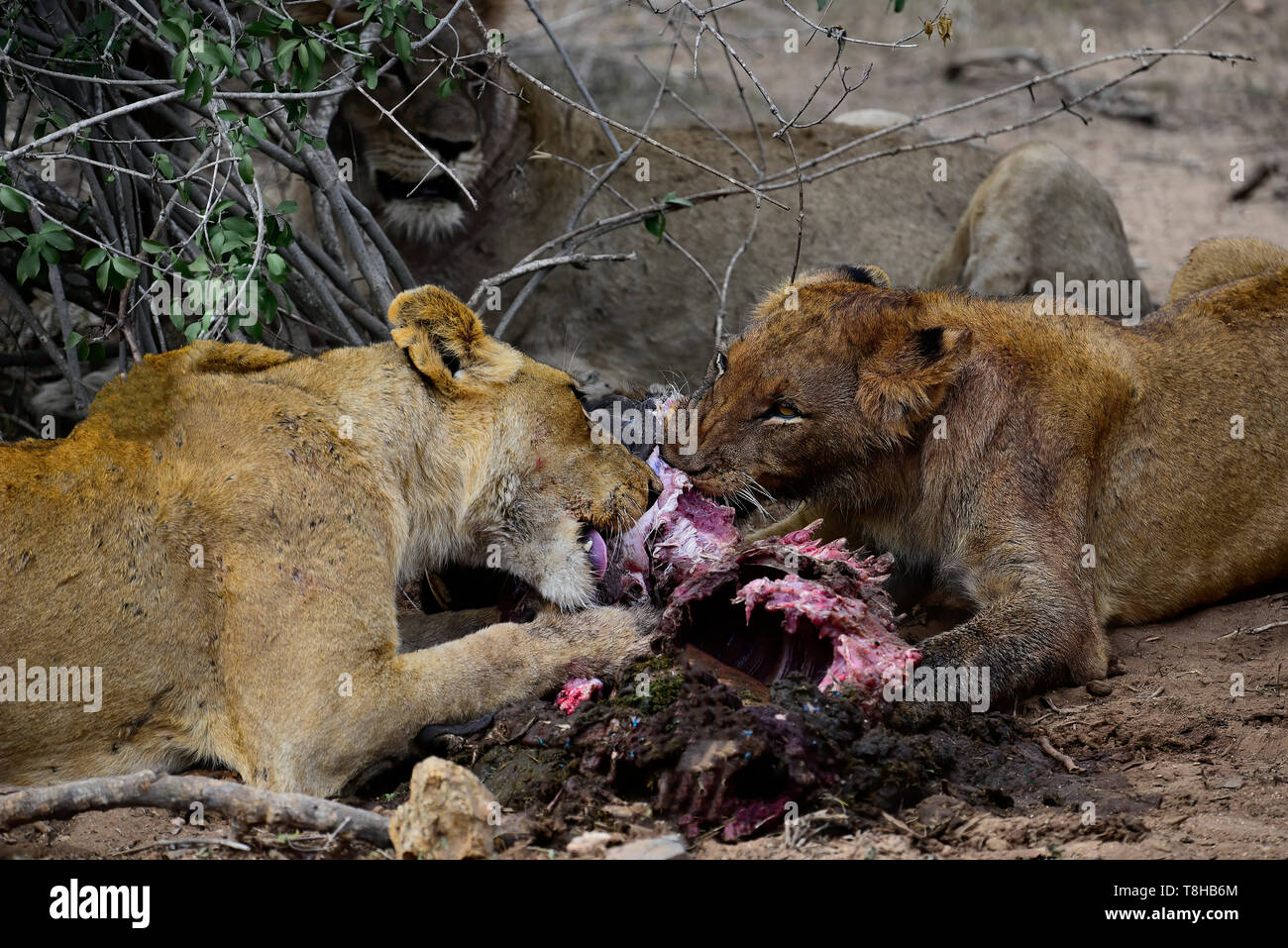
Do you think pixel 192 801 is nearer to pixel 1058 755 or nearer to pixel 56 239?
pixel 56 239

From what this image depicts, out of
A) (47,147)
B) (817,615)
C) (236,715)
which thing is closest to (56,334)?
(47,147)

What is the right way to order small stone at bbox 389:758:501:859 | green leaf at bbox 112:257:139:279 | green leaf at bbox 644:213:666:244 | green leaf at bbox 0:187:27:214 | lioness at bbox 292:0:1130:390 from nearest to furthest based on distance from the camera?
1. small stone at bbox 389:758:501:859
2. green leaf at bbox 0:187:27:214
3. green leaf at bbox 112:257:139:279
4. green leaf at bbox 644:213:666:244
5. lioness at bbox 292:0:1130:390

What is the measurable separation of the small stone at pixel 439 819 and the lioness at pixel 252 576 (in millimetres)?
770

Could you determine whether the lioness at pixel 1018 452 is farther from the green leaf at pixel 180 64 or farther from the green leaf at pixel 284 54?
the green leaf at pixel 180 64

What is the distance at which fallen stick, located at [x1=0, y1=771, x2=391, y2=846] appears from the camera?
11.4 ft

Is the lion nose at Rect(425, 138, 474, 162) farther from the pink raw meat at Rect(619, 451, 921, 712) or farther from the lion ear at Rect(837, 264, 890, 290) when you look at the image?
the pink raw meat at Rect(619, 451, 921, 712)

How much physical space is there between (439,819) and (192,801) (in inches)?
27.5

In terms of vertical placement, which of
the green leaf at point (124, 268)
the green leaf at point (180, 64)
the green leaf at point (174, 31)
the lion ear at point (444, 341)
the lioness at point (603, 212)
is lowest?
the lion ear at point (444, 341)

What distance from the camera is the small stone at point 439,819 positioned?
10.8 ft

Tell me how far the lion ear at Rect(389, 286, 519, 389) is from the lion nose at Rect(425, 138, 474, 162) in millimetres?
3349

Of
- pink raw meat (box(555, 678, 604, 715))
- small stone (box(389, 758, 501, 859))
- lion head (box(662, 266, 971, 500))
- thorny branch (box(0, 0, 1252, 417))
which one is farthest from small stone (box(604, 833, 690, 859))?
thorny branch (box(0, 0, 1252, 417))

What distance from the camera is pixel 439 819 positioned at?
3283 millimetres

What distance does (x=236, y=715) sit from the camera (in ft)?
13.4

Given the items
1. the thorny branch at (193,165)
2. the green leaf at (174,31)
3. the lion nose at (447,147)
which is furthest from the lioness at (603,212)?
the green leaf at (174,31)
